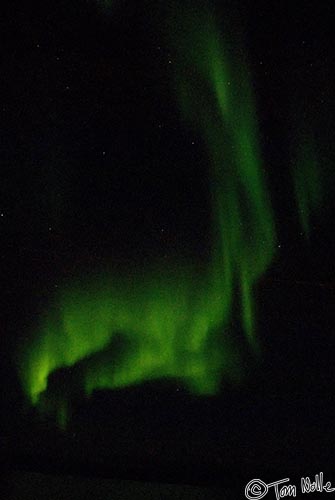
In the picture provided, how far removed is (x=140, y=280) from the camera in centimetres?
184

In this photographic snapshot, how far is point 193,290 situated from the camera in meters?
1.86

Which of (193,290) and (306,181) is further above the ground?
(306,181)

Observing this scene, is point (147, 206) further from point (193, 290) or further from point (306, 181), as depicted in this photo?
point (306, 181)

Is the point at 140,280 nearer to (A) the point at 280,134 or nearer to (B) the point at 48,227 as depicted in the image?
(B) the point at 48,227

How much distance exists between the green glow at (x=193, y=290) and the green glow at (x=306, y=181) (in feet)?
0.30

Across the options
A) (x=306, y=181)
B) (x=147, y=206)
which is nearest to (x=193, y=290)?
(x=147, y=206)

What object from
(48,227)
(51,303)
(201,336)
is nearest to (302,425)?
(201,336)

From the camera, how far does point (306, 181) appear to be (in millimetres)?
1885

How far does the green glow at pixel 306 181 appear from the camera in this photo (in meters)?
1.88

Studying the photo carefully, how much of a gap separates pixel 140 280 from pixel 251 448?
0.53 m

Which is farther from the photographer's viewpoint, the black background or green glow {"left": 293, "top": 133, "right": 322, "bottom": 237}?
green glow {"left": 293, "top": 133, "right": 322, "bottom": 237}

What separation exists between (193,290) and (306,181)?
0.44 meters

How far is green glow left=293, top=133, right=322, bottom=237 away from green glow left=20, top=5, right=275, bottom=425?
0.09 meters

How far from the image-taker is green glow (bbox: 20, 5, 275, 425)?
1797 mm
